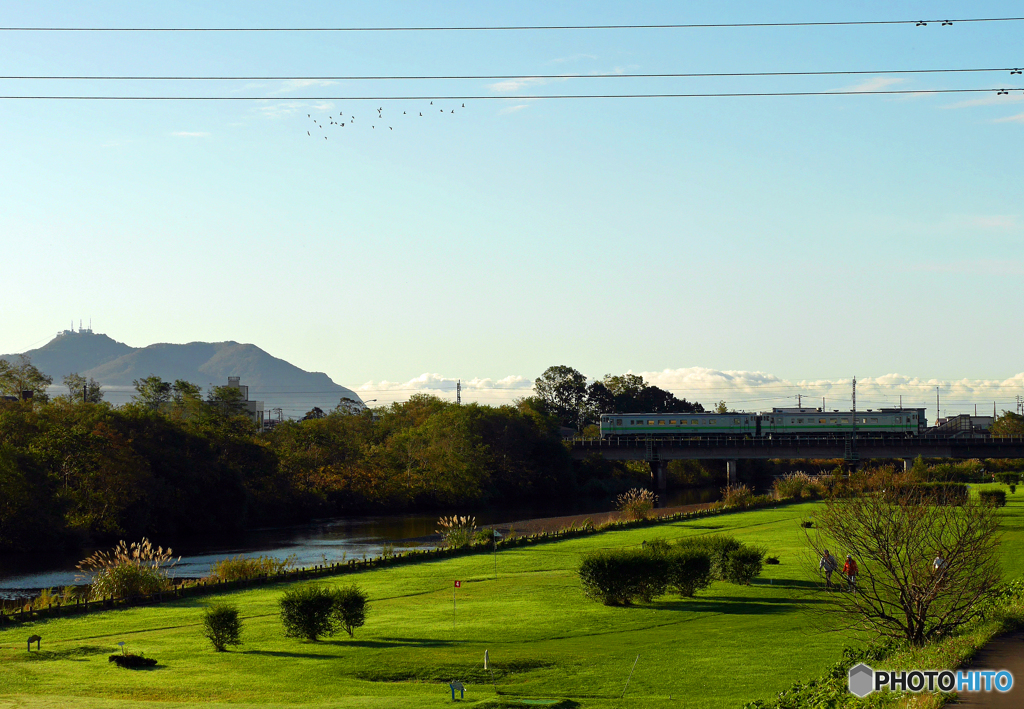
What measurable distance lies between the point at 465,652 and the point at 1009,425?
163 m

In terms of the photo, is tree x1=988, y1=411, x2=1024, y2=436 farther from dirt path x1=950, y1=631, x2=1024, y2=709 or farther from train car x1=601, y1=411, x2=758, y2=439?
dirt path x1=950, y1=631, x2=1024, y2=709

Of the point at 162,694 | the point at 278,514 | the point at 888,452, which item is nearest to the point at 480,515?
the point at 278,514

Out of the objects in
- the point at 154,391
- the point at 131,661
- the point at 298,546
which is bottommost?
the point at 298,546

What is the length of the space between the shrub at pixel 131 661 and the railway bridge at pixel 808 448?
288ft

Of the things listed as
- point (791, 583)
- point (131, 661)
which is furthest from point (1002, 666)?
point (131, 661)

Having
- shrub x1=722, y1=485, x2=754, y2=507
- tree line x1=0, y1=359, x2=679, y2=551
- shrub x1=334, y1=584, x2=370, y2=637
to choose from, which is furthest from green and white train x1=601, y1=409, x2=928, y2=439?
shrub x1=334, y1=584, x2=370, y2=637

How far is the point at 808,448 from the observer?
10550 cm

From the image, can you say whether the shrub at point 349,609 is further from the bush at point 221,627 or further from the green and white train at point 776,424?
the green and white train at point 776,424

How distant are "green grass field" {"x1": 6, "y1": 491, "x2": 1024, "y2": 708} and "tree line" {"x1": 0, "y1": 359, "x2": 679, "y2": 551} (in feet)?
109

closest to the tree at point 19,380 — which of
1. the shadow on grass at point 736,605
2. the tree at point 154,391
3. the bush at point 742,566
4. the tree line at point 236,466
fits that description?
the tree line at point 236,466

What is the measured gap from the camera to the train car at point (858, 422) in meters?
108

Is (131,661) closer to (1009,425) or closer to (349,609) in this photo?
(349,609)

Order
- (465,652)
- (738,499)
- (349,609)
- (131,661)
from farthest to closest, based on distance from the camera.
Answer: (738,499), (349,609), (465,652), (131,661)

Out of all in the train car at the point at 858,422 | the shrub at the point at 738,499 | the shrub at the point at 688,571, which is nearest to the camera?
the shrub at the point at 688,571
